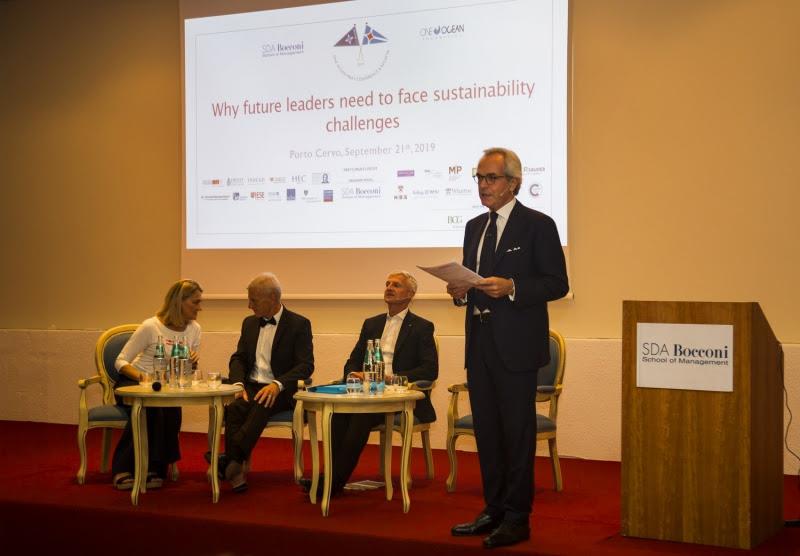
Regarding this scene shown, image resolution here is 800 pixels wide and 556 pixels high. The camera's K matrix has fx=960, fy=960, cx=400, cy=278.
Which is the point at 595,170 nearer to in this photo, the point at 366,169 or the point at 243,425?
the point at 366,169

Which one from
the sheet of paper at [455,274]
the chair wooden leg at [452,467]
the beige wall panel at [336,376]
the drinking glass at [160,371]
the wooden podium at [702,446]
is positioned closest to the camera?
the sheet of paper at [455,274]

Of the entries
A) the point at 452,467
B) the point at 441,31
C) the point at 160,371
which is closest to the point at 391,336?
the point at 452,467

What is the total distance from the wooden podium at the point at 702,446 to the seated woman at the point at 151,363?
2.56 meters

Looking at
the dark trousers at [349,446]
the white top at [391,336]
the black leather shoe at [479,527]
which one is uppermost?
the white top at [391,336]

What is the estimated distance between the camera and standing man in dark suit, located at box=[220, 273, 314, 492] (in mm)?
5168

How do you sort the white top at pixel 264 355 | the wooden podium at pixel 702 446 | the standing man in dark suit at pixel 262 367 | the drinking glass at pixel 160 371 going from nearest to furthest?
the wooden podium at pixel 702 446 < the drinking glass at pixel 160 371 < the standing man in dark suit at pixel 262 367 < the white top at pixel 264 355

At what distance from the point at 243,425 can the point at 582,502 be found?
6.12 feet

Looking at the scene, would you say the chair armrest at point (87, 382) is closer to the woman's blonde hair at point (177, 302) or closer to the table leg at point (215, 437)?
the woman's blonde hair at point (177, 302)

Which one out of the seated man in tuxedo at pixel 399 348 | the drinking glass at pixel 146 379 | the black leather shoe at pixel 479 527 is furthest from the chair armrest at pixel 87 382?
the black leather shoe at pixel 479 527

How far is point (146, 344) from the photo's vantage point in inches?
217

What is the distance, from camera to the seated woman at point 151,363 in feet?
17.3

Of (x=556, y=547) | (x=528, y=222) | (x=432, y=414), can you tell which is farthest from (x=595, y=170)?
(x=556, y=547)

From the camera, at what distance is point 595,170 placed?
254 inches

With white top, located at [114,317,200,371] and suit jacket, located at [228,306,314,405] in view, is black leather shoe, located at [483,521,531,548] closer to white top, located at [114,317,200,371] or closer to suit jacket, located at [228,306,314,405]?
suit jacket, located at [228,306,314,405]
